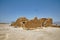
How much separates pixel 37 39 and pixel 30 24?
1578cm

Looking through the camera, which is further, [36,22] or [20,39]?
[36,22]

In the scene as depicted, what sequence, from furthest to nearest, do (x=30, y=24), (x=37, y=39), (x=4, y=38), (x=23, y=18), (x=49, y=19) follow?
(x=23, y=18) → (x=49, y=19) → (x=30, y=24) → (x=37, y=39) → (x=4, y=38)

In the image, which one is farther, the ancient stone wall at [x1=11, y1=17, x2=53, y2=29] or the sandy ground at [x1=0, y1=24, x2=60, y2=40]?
the ancient stone wall at [x1=11, y1=17, x2=53, y2=29]

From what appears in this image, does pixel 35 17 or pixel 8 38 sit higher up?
pixel 35 17

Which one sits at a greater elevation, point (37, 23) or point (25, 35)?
point (37, 23)

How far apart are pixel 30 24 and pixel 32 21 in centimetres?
96

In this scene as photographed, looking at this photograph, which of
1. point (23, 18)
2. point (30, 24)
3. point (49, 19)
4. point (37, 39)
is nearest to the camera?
point (37, 39)

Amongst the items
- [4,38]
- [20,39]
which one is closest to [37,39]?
[20,39]

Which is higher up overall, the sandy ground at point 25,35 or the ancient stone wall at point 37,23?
the ancient stone wall at point 37,23

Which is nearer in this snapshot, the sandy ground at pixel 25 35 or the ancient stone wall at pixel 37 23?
the sandy ground at pixel 25 35

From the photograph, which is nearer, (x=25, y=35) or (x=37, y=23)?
(x=25, y=35)

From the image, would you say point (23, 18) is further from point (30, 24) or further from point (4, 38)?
point (4, 38)

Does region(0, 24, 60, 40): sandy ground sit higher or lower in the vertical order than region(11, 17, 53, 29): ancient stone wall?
lower

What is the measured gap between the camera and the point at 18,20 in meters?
24.1
